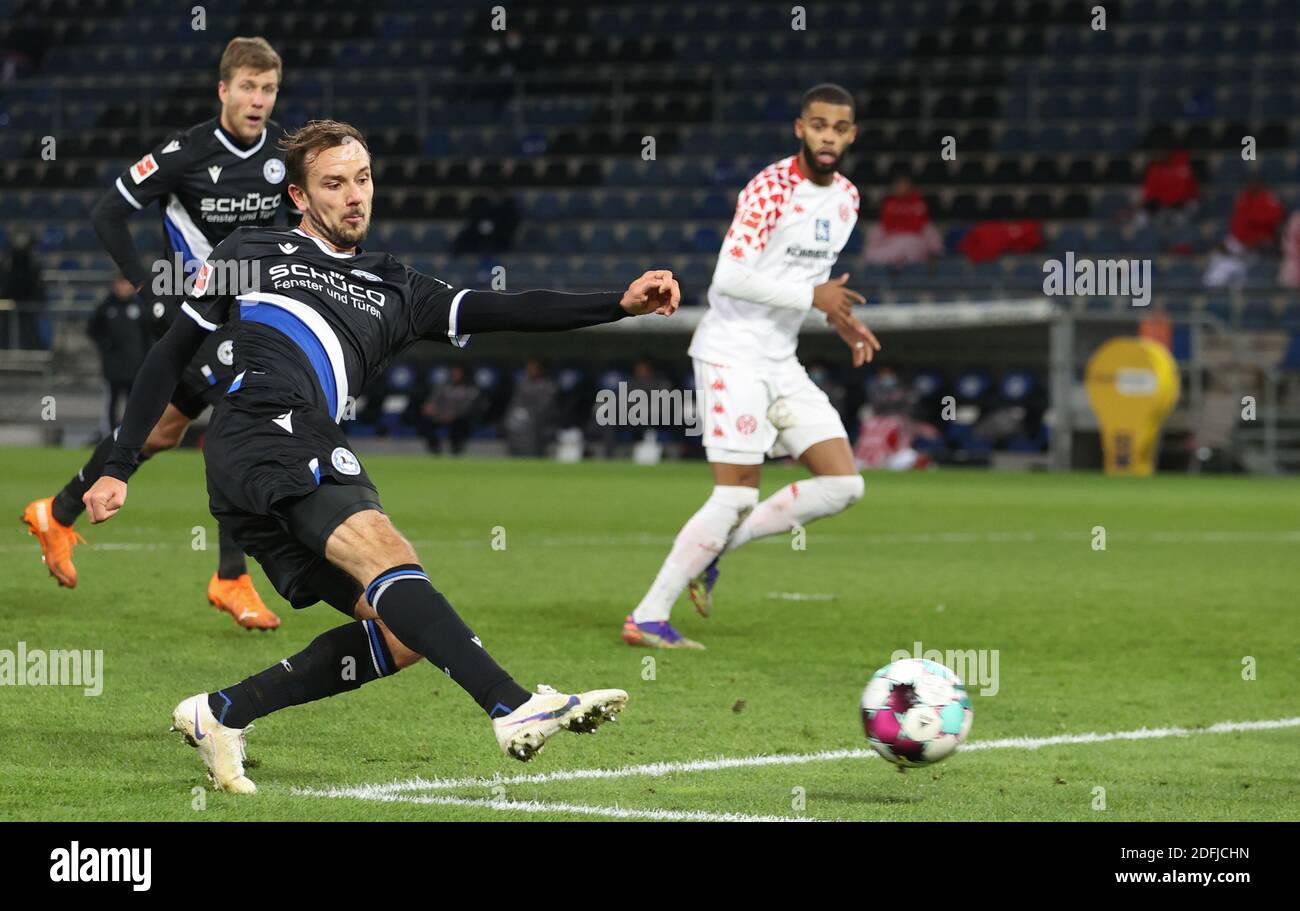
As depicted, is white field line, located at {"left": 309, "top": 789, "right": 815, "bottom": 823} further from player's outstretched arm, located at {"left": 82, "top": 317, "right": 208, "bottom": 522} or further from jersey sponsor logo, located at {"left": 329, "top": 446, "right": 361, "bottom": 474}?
player's outstretched arm, located at {"left": 82, "top": 317, "right": 208, "bottom": 522}

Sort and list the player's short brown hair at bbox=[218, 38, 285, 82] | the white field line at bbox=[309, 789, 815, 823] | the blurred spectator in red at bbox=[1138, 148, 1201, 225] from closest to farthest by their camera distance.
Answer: the white field line at bbox=[309, 789, 815, 823]
the player's short brown hair at bbox=[218, 38, 285, 82]
the blurred spectator in red at bbox=[1138, 148, 1201, 225]

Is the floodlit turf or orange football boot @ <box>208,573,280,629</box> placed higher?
orange football boot @ <box>208,573,280,629</box>

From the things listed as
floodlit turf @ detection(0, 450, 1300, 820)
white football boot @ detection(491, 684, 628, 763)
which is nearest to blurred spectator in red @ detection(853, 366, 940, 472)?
floodlit turf @ detection(0, 450, 1300, 820)

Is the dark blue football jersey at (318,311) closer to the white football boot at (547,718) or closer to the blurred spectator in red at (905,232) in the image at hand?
the white football boot at (547,718)

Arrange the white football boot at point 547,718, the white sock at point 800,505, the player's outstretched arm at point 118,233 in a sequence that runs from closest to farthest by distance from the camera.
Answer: the white football boot at point 547,718 < the player's outstretched arm at point 118,233 < the white sock at point 800,505

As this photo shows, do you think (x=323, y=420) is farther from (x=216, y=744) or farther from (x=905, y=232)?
(x=905, y=232)

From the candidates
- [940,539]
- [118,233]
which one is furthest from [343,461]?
[940,539]

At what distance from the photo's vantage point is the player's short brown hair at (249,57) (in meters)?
8.23

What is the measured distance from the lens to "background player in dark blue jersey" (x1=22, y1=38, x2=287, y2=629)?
8.30 m

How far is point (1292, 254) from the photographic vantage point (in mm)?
24906

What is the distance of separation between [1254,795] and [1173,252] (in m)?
21.8

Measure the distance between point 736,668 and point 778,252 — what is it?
198 cm

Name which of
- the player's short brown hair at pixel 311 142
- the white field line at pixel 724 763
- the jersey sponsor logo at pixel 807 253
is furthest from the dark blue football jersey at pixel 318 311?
the jersey sponsor logo at pixel 807 253

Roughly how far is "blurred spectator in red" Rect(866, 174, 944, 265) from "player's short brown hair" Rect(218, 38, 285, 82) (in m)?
19.7
